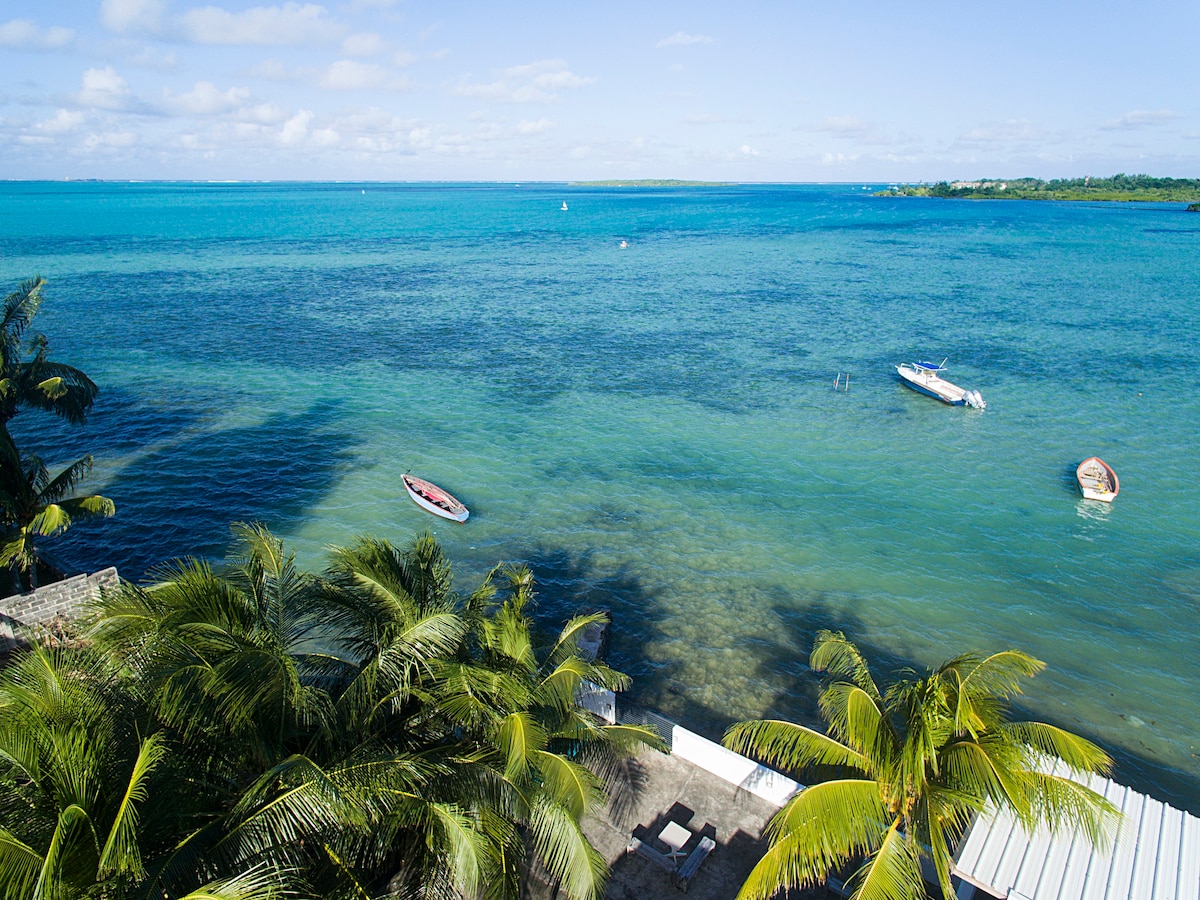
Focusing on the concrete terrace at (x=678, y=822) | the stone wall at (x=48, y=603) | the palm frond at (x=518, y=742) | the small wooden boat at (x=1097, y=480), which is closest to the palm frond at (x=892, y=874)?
the concrete terrace at (x=678, y=822)

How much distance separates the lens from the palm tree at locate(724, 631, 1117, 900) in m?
8.77

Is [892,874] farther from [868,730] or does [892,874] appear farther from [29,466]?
[29,466]

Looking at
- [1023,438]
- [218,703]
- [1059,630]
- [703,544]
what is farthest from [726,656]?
[1023,438]

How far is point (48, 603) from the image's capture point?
16188 mm

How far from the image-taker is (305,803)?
288 inches

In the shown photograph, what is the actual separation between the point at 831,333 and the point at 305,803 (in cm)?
5430

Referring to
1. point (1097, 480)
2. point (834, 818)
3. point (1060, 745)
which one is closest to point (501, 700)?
point (834, 818)

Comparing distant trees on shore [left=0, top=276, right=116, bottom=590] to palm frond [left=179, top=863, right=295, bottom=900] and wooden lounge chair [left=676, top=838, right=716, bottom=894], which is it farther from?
wooden lounge chair [left=676, top=838, right=716, bottom=894]

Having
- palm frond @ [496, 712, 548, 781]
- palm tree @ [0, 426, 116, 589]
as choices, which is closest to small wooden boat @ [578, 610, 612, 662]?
palm frond @ [496, 712, 548, 781]

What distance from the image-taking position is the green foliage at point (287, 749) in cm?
695

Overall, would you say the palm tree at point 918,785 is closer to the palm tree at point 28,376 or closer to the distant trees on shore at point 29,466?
the distant trees on shore at point 29,466

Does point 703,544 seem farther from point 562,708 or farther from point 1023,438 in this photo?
point 1023,438

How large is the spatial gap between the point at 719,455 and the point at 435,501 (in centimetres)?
1343

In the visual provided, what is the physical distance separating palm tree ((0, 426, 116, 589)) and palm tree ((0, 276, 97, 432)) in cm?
211
